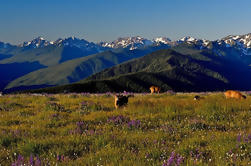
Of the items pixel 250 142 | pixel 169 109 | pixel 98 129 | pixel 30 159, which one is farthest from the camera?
pixel 169 109

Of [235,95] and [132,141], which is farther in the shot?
[235,95]

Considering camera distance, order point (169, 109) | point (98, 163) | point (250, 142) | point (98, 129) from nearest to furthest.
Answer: point (98, 163) → point (250, 142) → point (98, 129) → point (169, 109)

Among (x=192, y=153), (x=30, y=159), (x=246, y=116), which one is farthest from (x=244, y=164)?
(x=246, y=116)

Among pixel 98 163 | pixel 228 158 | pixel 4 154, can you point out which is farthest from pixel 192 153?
pixel 4 154

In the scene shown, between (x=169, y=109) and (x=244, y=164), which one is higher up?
(x=169, y=109)

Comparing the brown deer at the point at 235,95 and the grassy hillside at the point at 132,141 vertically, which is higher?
the brown deer at the point at 235,95

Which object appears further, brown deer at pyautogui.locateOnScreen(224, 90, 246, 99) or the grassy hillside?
brown deer at pyautogui.locateOnScreen(224, 90, 246, 99)

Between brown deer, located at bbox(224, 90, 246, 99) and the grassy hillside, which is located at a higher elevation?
brown deer, located at bbox(224, 90, 246, 99)

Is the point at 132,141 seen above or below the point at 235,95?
below

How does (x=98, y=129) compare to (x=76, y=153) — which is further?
(x=98, y=129)

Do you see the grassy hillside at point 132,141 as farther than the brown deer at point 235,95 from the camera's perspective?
No

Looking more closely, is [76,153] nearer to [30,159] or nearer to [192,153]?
[30,159]

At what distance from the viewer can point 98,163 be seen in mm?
4652

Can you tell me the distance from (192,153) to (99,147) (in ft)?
7.47
